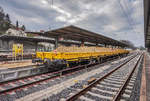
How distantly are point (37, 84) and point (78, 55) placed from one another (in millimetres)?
4462

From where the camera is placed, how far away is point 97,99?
3969 mm

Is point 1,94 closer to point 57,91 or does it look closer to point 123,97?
point 57,91

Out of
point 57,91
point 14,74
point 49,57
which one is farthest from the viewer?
point 49,57

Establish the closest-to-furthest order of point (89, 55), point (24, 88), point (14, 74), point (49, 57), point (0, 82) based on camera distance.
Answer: point (24, 88) → point (0, 82) → point (14, 74) → point (49, 57) → point (89, 55)

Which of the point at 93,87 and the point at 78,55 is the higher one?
the point at 78,55

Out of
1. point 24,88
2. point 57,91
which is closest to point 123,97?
point 57,91

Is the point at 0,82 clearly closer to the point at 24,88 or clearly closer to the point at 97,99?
the point at 24,88

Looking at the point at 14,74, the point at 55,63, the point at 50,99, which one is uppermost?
the point at 55,63

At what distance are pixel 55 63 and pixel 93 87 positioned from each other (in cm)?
331

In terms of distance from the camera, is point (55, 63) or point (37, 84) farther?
point (55, 63)

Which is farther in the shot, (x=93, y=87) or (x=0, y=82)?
(x=0, y=82)

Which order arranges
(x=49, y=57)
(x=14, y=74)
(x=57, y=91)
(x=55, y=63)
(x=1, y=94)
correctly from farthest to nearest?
(x=49, y=57)
(x=55, y=63)
(x=14, y=74)
(x=57, y=91)
(x=1, y=94)

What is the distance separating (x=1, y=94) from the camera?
4305 mm

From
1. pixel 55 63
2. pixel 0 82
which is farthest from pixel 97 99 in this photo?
pixel 0 82
